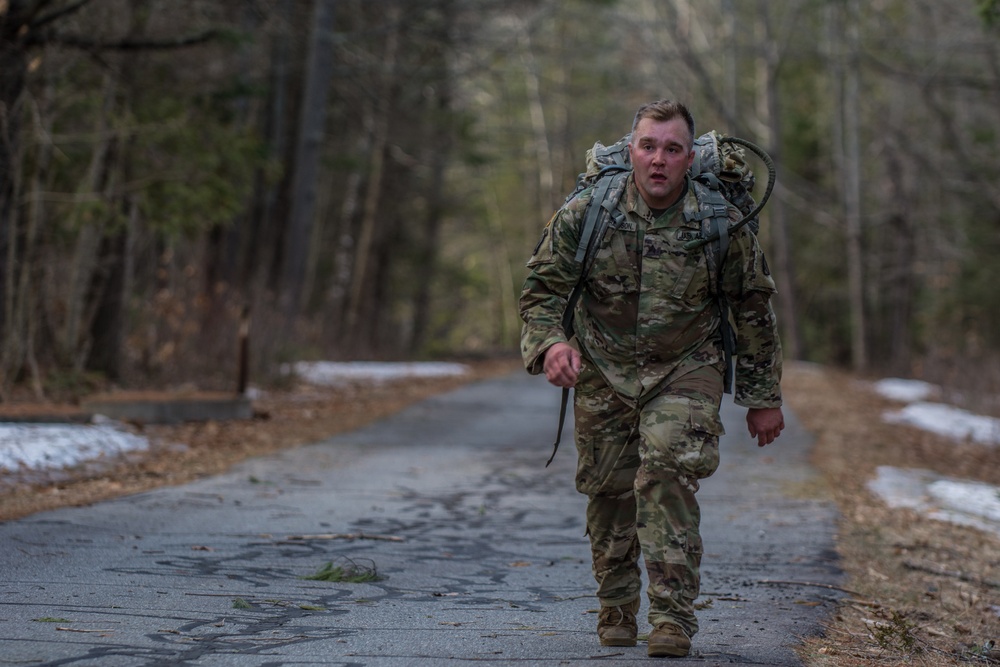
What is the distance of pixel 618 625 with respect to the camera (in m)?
4.66

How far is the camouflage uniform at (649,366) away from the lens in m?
4.48

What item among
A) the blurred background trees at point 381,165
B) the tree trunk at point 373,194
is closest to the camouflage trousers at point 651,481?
the blurred background trees at point 381,165

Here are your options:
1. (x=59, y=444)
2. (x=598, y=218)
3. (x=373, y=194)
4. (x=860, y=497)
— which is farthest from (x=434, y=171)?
(x=598, y=218)

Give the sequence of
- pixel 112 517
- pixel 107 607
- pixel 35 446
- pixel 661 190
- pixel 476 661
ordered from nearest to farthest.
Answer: pixel 476 661
pixel 661 190
pixel 107 607
pixel 112 517
pixel 35 446

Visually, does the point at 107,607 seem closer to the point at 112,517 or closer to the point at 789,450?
the point at 112,517

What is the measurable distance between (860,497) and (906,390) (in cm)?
1457

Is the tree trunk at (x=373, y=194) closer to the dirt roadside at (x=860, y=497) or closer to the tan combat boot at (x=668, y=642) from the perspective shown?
the dirt roadside at (x=860, y=497)

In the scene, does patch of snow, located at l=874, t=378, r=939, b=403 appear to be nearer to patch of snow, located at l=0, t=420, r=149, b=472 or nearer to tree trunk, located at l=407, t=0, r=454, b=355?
tree trunk, located at l=407, t=0, r=454, b=355

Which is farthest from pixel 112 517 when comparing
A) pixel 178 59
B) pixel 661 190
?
pixel 178 59

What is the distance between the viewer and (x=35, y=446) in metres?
9.56

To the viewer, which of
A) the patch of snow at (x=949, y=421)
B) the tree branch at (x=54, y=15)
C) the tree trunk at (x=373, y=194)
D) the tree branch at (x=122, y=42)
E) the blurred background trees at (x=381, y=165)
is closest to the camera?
the tree branch at (x=54, y=15)

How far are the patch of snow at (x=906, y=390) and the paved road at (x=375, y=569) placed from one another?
473 inches

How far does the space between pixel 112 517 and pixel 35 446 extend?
8.67ft

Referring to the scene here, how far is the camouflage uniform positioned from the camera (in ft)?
14.7
